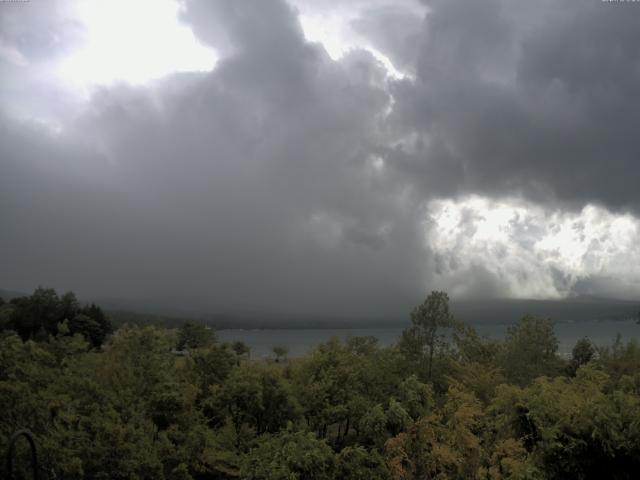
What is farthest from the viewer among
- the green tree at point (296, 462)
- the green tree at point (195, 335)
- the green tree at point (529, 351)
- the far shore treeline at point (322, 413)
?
the green tree at point (195, 335)

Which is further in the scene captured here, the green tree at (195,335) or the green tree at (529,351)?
the green tree at (195,335)

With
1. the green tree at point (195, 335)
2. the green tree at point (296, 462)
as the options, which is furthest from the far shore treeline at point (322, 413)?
the green tree at point (195, 335)

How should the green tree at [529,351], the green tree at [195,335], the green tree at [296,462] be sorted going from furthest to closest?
1. the green tree at [195,335]
2. the green tree at [529,351]
3. the green tree at [296,462]

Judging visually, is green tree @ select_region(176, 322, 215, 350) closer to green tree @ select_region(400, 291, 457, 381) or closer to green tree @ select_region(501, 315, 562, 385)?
green tree @ select_region(400, 291, 457, 381)

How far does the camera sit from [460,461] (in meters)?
23.8

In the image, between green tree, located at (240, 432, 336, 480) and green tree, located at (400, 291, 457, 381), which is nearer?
green tree, located at (240, 432, 336, 480)

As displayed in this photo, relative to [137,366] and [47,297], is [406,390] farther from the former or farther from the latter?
[47,297]

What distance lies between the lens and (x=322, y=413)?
113ft

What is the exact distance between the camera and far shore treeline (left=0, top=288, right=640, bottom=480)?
19750 millimetres

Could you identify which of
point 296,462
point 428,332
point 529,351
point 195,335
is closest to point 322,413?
point 296,462

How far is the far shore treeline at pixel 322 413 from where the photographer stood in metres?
19.8

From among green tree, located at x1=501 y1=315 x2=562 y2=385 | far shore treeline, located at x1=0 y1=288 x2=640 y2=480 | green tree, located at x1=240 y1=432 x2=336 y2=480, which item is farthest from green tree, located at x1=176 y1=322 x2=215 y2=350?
green tree, located at x1=240 y1=432 x2=336 y2=480

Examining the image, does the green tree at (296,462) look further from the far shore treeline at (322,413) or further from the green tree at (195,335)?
the green tree at (195,335)

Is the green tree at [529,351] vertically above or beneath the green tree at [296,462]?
above
